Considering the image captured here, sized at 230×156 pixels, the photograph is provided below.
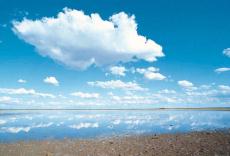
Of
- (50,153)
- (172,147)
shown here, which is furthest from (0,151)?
(172,147)

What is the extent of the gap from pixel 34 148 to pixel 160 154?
10.6 metres

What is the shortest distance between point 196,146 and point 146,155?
14.5ft

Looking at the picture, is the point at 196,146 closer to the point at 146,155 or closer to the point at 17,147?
the point at 146,155

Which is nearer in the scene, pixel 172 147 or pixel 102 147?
pixel 172 147

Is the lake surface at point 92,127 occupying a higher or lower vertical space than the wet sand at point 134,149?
higher

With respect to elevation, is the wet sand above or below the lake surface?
below

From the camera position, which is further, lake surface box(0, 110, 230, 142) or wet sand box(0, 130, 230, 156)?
lake surface box(0, 110, 230, 142)

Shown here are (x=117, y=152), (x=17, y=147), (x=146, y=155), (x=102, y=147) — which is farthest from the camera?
(x=17, y=147)

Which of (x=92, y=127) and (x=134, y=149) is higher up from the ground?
(x=92, y=127)

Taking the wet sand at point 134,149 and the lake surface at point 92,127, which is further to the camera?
the lake surface at point 92,127

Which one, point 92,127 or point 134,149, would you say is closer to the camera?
point 134,149

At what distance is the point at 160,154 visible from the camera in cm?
1927

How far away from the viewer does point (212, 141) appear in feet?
75.0

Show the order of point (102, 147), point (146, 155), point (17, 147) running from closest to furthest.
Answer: point (146, 155)
point (102, 147)
point (17, 147)
